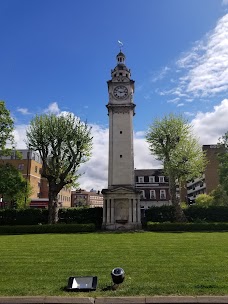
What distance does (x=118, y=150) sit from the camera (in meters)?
45.4

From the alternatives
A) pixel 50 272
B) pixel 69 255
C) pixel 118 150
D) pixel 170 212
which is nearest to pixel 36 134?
pixel 118 150

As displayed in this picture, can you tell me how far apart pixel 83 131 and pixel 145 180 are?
119 ft

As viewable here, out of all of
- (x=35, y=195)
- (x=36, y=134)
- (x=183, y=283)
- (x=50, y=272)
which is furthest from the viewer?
(x=35, y=195)

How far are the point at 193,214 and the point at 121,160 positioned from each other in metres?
14.2

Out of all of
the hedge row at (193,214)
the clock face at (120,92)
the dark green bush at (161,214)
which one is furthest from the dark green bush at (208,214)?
the clock face at (120,92)

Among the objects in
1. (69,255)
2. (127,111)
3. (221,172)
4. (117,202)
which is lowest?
(69,255)

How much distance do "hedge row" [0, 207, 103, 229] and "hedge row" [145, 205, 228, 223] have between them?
8459 mm

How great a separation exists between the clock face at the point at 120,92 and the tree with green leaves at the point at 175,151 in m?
7.45

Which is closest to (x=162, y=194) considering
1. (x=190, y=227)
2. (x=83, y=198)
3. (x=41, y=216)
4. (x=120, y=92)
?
(x=120, y=92)

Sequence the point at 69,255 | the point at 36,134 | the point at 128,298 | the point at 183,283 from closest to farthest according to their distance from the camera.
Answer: the point at 128,298 < the point at 183,283 < the point at 69,255 < the point at 36,134

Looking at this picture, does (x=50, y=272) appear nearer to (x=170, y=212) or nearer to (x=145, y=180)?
(x=170, y=212)

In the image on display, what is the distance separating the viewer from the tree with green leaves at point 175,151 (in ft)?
141

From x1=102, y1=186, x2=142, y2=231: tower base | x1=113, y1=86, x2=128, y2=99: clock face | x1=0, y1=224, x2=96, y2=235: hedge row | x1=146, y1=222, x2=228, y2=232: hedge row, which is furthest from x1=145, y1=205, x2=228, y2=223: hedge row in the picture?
x1=113, y1=86, x2=128, y2=99: clock face

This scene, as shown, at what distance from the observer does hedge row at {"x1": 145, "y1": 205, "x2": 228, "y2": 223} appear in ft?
145
